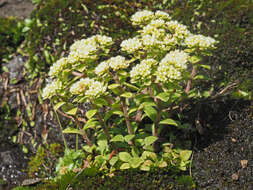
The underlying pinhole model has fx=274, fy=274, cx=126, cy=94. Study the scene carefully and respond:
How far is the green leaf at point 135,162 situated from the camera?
2.95m

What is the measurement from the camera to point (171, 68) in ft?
8.33

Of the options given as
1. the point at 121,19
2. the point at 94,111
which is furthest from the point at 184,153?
the point at 121,19

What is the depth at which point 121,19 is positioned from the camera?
4.82m

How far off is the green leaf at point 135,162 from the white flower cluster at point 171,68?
0.97 m

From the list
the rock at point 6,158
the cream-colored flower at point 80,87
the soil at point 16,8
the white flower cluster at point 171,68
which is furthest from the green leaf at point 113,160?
the soil at point 16,8

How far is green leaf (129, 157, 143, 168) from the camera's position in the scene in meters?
2.95

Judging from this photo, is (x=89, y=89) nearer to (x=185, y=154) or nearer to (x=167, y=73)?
(x=167, y=73)

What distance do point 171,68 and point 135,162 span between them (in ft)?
3.67

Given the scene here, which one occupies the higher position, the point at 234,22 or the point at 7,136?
the point at 234,22

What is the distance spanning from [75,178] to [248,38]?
323 cm

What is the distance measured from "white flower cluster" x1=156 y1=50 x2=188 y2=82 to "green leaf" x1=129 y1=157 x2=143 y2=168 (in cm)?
97

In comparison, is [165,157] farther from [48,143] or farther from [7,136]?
[7,136]

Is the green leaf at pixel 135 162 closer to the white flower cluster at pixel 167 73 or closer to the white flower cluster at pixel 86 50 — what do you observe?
the white flower cluster at pixel 167 73

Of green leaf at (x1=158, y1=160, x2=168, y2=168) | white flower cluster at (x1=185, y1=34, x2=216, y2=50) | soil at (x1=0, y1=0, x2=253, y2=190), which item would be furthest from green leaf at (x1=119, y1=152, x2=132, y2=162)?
white flower cluster at (x1=185, y1=34, x2=216, y2=50)
